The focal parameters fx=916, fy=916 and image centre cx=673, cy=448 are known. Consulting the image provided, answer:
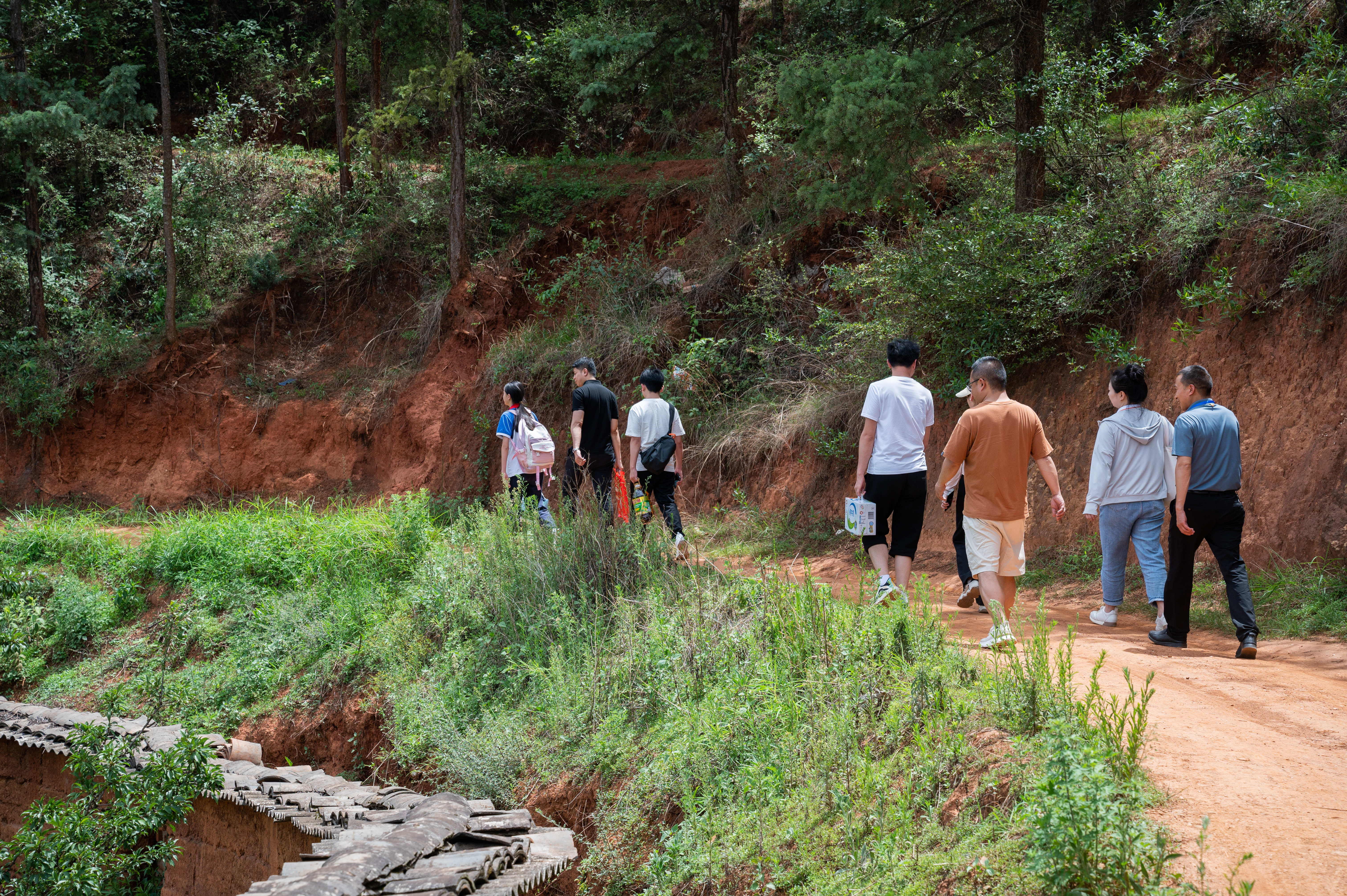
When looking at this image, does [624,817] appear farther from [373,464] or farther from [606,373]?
[373,464]

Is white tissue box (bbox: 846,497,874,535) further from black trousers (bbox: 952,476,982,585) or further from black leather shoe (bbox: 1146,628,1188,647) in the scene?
black leather shoe (bbox: 1146,628,1188,647)

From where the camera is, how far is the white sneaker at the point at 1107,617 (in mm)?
6988

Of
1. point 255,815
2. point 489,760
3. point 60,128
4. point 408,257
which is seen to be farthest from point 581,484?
point 60,128

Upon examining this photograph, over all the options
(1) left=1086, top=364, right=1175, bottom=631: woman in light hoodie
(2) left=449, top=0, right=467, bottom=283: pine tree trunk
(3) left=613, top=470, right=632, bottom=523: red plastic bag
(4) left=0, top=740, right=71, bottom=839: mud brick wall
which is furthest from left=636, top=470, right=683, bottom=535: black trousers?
(2) left=449, top=0, right=467, bottom=283: pine tree trunk

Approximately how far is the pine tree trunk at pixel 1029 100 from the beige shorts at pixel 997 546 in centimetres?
659

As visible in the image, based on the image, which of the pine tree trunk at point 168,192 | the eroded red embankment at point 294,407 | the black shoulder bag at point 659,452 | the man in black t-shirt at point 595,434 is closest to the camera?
the black shoulder bag at point 659,452

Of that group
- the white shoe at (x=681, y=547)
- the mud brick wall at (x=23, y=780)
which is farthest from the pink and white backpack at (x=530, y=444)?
the mud brick wall at (x=23, y=780)

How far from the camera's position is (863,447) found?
20.6ft

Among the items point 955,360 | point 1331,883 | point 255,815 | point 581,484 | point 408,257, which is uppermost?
point 408,257

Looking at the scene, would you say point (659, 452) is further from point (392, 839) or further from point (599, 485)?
point (392, 839)

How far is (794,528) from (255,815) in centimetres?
690

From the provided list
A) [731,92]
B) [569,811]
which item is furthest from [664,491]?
[731,92]

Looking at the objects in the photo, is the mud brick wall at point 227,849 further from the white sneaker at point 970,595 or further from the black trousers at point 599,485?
the white sneaker at point 970,595

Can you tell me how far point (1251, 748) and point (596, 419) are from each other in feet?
19.8
